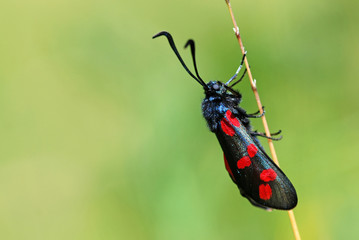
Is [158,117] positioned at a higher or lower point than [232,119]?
lower

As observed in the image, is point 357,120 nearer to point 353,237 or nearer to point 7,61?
point 353,237

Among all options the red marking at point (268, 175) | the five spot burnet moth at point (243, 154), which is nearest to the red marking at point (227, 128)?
the five spot burnet moth at point (243, 154)

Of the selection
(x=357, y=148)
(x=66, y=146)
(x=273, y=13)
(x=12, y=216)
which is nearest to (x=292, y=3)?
(x=273, y=13)

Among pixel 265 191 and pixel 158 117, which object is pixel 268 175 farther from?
pixel 158 117

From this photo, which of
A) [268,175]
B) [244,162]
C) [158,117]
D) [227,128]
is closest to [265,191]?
[268,175]

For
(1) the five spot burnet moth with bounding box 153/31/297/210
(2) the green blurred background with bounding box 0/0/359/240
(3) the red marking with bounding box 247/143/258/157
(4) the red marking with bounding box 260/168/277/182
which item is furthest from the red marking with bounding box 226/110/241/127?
(2) the green blurred background with bounding box 0/0/359/240

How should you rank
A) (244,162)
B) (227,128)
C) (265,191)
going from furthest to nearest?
(227,128)
(244,162)
(265,191)

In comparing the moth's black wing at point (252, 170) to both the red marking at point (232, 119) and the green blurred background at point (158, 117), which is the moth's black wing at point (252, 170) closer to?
the red marking at point (232, 119)
